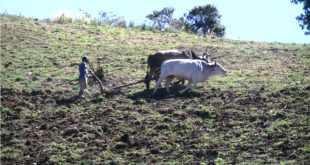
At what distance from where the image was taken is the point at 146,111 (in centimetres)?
1895

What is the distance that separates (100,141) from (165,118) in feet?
7.67

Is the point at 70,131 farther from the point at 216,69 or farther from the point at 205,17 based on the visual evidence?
the point at 205,17

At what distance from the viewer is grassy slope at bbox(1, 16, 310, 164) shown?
608 inches

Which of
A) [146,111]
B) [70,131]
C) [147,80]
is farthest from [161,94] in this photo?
[70,131]

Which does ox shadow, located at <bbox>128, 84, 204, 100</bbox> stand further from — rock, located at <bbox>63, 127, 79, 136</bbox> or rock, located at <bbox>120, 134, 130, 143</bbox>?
rock, located at <bbox>120, 134, 130, 143</bbox>

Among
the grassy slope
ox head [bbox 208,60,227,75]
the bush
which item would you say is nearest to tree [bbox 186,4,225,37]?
the bush

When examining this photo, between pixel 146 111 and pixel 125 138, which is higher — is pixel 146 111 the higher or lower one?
the higher one

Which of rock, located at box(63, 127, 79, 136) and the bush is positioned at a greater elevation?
the bush

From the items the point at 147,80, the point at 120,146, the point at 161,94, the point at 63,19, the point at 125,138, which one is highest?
the point at 63,19

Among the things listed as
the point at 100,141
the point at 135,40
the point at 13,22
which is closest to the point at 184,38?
the point at 135,40

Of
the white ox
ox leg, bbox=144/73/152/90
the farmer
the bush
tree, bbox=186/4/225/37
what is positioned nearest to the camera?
the farmer

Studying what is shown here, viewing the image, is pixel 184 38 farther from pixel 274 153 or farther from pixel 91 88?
pixel 274 153

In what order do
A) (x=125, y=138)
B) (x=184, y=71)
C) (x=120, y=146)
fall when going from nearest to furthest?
(x=120, y=146) → (x=125, y=138) → (x=184, y=71)

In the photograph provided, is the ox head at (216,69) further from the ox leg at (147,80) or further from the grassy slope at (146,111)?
the ox leg at (147,80)
